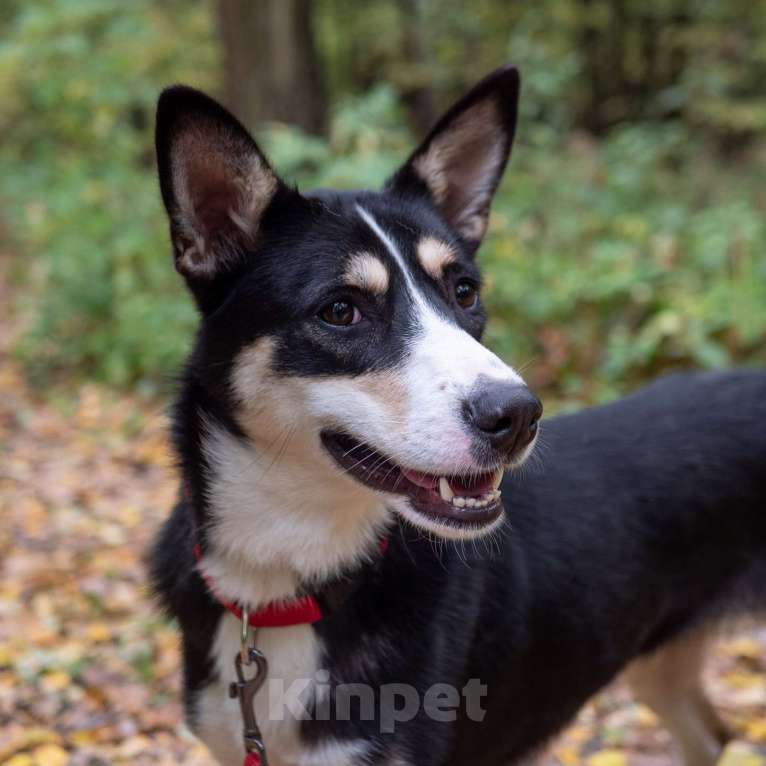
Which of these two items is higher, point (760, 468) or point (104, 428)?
point (760, 468)

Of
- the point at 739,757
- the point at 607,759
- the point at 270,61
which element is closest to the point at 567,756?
the point at 607,759

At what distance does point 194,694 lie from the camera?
2.54 meters

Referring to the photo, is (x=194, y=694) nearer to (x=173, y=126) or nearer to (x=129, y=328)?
(x=173, y=126)

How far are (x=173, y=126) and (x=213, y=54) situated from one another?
1060cm

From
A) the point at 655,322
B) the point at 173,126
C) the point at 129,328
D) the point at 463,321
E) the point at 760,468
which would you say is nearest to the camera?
the point at 173,126

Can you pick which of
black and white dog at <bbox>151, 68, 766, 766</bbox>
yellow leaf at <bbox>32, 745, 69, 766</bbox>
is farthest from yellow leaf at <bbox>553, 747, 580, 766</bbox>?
yellow leaf at <bbox>32, 745, 69, 766</bbox>

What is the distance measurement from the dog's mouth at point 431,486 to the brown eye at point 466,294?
1.84 ft

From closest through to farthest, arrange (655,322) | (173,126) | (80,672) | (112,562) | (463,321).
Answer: (173,126)
(463,321)
(80,672)
(112,562)
(655,322)

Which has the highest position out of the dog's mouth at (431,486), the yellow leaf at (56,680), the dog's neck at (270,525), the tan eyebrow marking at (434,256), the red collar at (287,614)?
the tan eyebrow marking at (434,256)

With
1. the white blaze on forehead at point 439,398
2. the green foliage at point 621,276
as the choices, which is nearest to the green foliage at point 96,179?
the green foliage at point 621,276

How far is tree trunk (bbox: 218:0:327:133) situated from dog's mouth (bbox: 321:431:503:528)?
6.50 m

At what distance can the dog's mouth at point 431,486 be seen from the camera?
2.19m

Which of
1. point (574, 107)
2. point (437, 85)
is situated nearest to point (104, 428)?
point (437, 85)

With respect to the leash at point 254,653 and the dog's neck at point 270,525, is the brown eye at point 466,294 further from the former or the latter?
the leash at point 254,653
